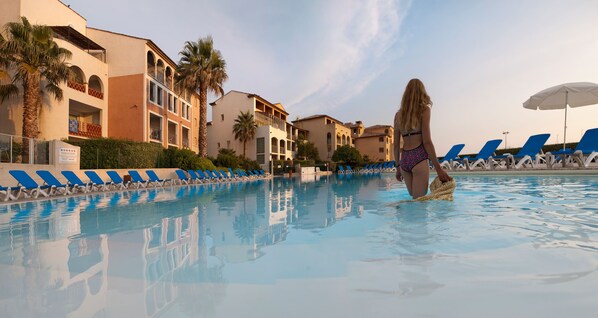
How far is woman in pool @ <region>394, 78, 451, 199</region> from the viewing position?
151 inches

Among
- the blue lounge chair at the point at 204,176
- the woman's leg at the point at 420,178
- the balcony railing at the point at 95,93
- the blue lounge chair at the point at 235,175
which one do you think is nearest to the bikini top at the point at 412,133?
the woman's leg at the point at 420,178

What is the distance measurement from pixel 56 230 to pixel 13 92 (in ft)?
53.1

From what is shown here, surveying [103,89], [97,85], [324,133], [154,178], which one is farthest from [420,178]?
[324,133]

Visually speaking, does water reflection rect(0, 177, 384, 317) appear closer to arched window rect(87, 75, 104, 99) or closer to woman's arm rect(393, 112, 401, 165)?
woman's arm rect(393, 112, 401, 165)

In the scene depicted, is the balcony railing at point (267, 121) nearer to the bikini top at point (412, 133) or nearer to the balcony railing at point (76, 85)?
the balcony railing at point (76, 85)

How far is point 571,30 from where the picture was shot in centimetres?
1062

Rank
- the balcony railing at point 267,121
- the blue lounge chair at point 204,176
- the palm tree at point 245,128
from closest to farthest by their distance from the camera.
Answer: the blue lounge chair at point 204,176, the palm tree at point 245,128, the balcony railing at point 267,121

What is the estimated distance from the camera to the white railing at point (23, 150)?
9.95 m

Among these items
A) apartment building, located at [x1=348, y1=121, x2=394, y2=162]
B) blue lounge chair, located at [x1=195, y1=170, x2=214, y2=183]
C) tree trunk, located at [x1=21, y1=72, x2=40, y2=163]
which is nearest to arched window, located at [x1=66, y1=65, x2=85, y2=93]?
tree trunk, located at [x1=21, y1=72, x2=40, y2=163]

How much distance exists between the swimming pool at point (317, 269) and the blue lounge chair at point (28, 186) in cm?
655

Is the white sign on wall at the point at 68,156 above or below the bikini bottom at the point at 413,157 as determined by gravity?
above

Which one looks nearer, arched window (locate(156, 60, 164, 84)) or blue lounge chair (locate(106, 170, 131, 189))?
blue lounge chair (locate(106, 170, 131, 189))

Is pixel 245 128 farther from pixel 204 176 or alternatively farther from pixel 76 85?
pixel 76 85

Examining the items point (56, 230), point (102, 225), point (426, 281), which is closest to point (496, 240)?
point (426, 281)
